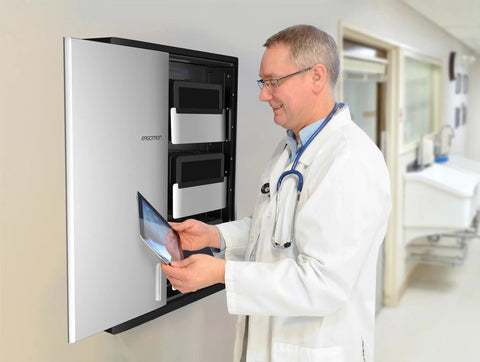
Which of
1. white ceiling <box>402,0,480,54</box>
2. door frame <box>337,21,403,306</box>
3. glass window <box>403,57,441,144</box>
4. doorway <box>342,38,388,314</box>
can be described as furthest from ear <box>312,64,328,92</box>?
glass window <box>403,57,441,144</box>

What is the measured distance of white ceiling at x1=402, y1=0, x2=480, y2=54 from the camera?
414cm

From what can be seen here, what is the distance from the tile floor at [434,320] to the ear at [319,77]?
7.68 feet

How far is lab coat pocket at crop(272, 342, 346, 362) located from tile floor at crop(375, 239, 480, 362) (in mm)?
2050

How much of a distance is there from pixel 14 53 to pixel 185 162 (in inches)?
22.9

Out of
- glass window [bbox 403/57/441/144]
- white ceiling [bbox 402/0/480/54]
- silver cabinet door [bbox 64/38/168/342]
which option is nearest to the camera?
silver cabinet door [bbox 64/38/168/342]

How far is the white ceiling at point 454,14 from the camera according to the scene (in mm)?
4141

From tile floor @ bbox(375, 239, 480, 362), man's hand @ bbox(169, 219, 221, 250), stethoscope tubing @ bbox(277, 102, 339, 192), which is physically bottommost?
tile floor @ bbox(375, 239, 480, 362)

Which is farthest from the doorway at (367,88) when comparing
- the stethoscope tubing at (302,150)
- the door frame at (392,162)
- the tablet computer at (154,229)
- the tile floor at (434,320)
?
the tablet computer at (154,229)

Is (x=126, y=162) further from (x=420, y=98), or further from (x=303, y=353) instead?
(x=420, y=98)

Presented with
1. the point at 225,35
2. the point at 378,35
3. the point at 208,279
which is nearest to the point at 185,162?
the point at 208,279

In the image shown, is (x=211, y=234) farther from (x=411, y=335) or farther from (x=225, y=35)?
(x=411, y=335)

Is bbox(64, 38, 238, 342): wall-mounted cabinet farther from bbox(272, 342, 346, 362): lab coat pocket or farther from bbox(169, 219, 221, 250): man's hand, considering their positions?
bbox(272, 342, 346, 362): lab coat pocket

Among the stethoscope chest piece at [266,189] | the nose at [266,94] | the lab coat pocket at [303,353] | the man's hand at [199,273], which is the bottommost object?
the lab coat pocket at [303,353]

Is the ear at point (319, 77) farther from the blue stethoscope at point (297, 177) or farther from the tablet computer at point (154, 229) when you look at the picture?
the tablet computer at point (154, 229)
